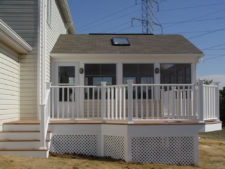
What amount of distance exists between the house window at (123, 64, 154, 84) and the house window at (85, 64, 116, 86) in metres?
0.42

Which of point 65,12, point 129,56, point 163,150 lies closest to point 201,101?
point 163,150

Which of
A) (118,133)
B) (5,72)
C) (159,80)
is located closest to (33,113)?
(5,72)

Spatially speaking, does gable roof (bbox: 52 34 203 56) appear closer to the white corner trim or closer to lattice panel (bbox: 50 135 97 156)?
the white corner trim

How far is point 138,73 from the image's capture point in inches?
367

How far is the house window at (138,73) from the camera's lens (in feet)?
30.5

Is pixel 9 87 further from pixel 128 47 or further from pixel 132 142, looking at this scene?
pixel 128 47

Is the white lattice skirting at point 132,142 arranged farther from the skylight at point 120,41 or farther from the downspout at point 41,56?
the skylight at point 120,41

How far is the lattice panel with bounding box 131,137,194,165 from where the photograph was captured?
257 inches

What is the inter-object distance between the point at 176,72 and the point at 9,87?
5.49 metres

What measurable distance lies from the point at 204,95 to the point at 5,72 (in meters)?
4.93

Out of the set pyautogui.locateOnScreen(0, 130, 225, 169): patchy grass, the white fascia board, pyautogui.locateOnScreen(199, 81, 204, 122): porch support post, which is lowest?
pyautogui.locateOnScreen(0, 130, 225, 169): patchy grass

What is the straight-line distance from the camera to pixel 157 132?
6.31 metres

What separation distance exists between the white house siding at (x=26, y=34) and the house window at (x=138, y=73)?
321cm

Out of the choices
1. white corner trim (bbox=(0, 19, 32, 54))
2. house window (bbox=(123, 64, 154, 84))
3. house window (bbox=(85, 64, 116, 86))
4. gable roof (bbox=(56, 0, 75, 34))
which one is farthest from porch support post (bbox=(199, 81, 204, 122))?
gable roof (bbox=(56, 0, 75, 34))
